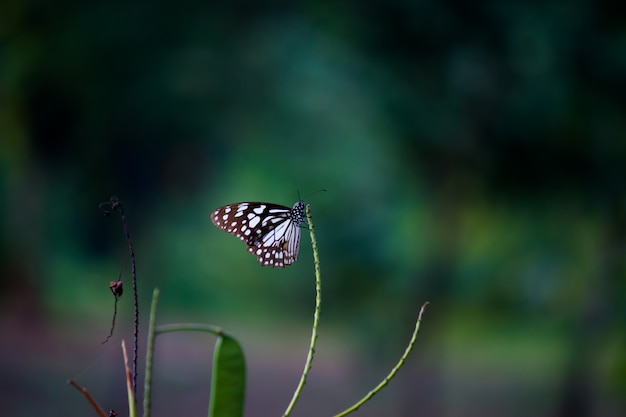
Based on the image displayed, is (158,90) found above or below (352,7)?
below

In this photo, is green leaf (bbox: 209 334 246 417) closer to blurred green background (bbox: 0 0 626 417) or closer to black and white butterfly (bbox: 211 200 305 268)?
black and white butterfly (bbox: 211 200 305 268)

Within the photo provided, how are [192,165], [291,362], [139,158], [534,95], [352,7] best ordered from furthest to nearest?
[291,362] < [192,165] < [139,158] < [352,7] < [534,95]

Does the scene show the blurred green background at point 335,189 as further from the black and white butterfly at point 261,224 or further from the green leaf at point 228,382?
Answer: the green leaf at point 228,382

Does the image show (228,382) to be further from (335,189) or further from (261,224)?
(335,189)

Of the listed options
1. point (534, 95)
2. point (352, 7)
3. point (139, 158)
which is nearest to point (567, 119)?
point (534, 95)

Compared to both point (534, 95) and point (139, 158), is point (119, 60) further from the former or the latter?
point (534, 95)
